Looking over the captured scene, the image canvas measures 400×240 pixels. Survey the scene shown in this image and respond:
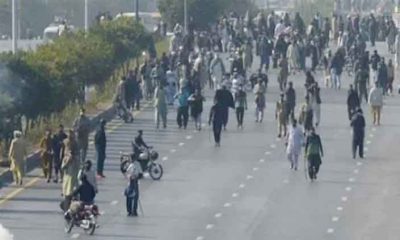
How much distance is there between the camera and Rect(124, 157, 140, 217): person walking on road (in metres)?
35.1

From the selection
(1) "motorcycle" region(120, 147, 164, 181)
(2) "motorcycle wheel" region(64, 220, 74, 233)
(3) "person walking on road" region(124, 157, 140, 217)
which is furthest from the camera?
(1) "motorcycle" region(120, 147, 164, 181)

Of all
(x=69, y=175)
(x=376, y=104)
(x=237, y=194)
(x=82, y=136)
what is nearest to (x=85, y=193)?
(x=69, y=175)

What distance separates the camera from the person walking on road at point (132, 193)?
35094 millimetres

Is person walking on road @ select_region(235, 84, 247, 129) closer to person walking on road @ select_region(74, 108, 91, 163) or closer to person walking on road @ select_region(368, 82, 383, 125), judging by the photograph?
person walking on road @ select_region(368, 82, 383, 125)

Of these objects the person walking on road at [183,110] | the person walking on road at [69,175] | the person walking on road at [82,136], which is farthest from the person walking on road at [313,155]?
the person walking on road at [183,110]

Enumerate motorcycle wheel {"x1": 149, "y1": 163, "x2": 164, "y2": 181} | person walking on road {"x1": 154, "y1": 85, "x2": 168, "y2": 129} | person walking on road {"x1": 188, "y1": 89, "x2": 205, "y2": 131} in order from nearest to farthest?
motorcycle wheel {"x1": 149, "y1": 163, "x2": 164, "y2": 181}, person walking on road {"x1": 188, "y1": 89, "x2": 205, "y2": 131}, person walking on road {"x1": 154, "y1": 85, "x2": 168, "y2": 129}

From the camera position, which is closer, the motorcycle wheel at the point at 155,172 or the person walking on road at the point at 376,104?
the motorcycle wheel at the point at 155,172

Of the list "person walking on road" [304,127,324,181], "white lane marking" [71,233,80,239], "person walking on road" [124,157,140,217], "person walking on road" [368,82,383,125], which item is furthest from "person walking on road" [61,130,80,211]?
"person walking on road" [368,82,383,125]

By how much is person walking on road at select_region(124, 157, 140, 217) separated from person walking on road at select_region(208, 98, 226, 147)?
436 inches

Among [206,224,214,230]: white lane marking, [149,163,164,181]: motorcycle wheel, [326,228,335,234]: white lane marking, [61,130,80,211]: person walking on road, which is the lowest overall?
[326,228,335,234]: white lane marking

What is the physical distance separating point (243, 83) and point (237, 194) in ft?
54.9

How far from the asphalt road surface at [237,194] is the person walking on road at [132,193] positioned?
325mm

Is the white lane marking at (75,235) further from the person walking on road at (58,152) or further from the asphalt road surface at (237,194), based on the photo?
the person walking on road at (58,152)

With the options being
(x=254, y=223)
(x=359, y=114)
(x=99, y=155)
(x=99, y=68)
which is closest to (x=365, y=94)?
(x=99, y=68)
